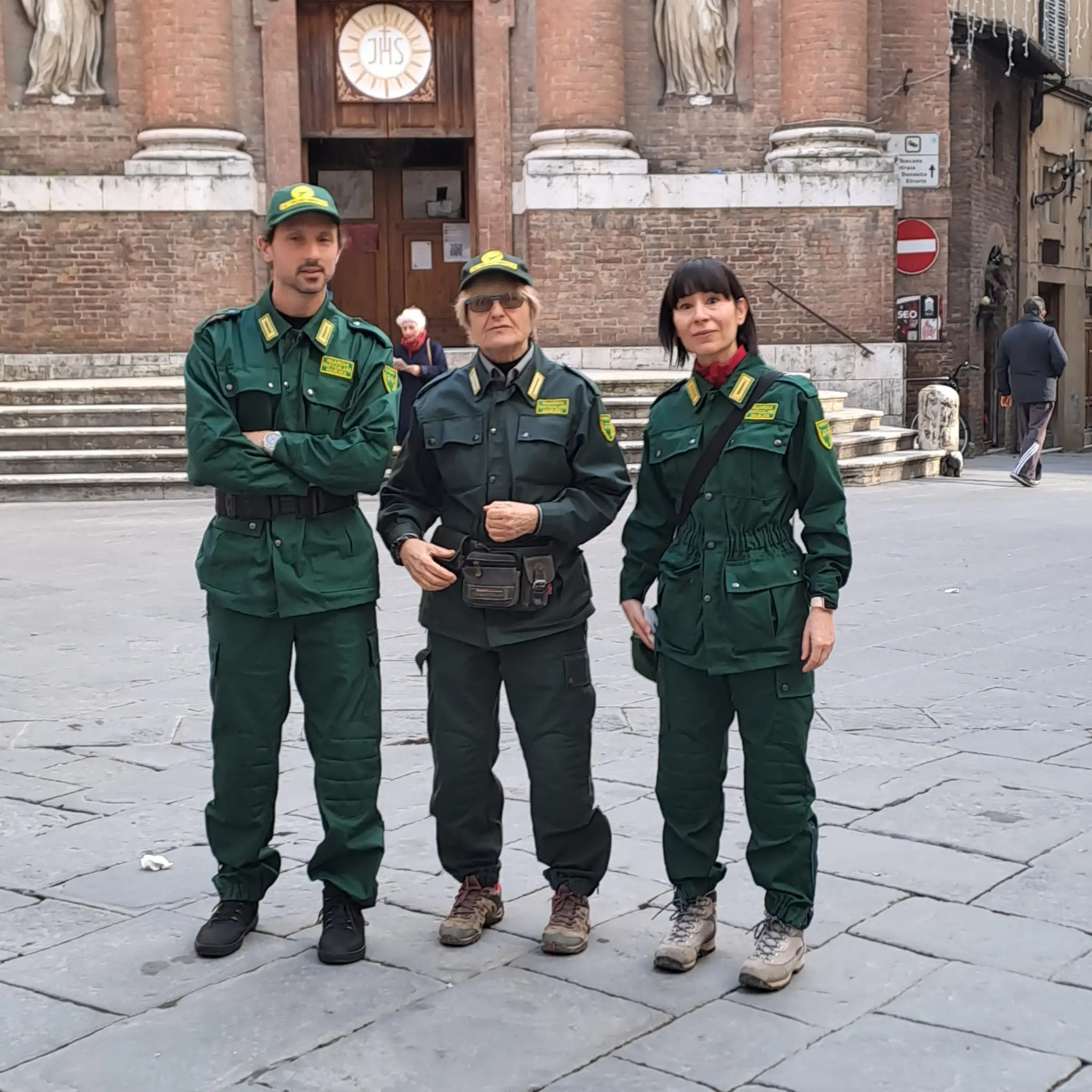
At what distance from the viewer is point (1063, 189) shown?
92.0 feet

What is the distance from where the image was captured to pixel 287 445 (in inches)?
160

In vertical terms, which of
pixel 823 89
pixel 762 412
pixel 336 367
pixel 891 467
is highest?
pixel 823 89

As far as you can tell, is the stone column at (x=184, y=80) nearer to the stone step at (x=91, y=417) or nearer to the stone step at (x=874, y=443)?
the stone step at (x=91, y=417)

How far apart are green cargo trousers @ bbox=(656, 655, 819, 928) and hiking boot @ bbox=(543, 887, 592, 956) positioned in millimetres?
255

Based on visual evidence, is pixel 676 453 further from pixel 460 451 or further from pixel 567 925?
pixel 567 925

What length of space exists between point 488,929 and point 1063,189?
26.4m

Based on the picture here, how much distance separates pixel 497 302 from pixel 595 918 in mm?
1646

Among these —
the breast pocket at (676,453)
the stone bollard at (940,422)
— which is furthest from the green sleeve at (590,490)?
the stone bollard at (940,422)

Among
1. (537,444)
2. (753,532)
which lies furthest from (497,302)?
(753,532)

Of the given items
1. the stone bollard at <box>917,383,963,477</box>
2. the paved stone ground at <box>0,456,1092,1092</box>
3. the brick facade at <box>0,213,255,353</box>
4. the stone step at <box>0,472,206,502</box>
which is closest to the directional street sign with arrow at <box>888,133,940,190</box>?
the stone bollard at <box>917,383,963,477</box>

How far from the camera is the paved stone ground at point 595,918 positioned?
11.4ft

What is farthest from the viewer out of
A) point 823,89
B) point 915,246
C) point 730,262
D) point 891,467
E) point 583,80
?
point 915,246

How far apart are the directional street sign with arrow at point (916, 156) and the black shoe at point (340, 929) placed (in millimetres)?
18985

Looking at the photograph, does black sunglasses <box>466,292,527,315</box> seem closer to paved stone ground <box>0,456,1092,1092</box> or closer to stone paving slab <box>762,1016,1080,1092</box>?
paved stone ground <box>0,456,1092,1092</box>
